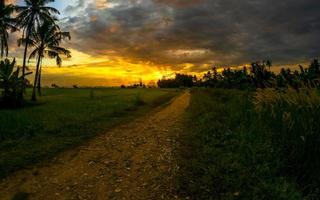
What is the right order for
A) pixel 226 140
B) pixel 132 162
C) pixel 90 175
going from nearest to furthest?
pixel 90 175, pixel 132 162, pixel 226 140

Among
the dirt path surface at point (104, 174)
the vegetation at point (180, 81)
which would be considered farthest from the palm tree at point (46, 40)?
the vegetation at point (180, 81)

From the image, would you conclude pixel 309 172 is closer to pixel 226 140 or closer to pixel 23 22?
pixel 226 140

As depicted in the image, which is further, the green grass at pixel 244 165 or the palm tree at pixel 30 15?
the palm tree at pixel 30 15

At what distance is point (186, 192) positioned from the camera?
19.8 ft

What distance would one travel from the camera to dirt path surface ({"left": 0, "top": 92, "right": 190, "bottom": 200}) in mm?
6062

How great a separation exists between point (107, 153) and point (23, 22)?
30989mm

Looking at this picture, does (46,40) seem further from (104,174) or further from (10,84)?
(104,174)

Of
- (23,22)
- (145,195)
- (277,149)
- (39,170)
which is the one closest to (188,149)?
(277,149)

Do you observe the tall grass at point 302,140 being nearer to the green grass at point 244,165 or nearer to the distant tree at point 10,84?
the green grass at point 244,165

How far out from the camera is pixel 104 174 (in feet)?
23.5

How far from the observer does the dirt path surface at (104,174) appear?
19.9 feet

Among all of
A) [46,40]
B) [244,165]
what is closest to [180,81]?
[46,40]

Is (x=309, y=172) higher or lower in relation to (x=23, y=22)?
lower

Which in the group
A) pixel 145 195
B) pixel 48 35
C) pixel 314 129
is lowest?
pixel 145 195
